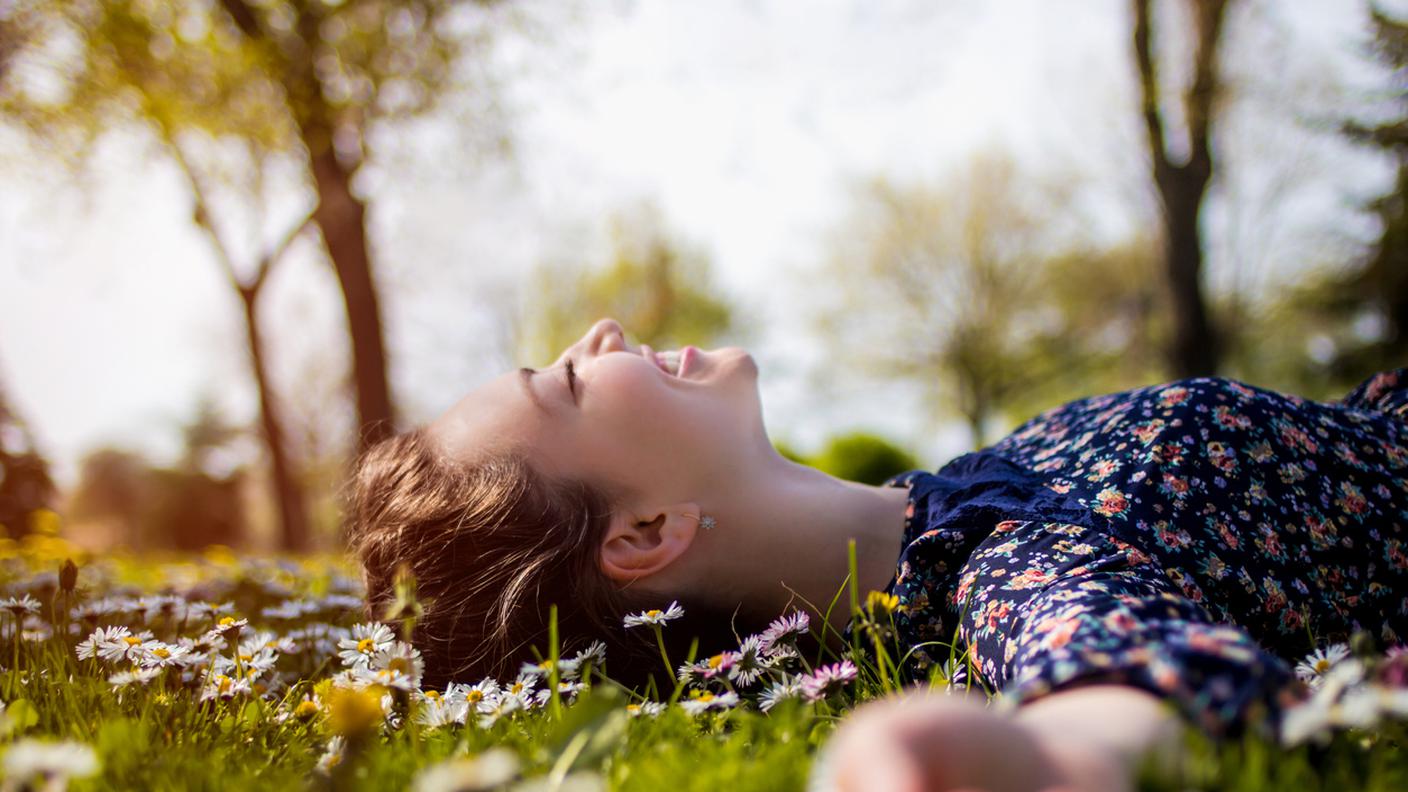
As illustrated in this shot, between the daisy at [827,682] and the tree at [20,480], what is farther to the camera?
the tree at [20,480]

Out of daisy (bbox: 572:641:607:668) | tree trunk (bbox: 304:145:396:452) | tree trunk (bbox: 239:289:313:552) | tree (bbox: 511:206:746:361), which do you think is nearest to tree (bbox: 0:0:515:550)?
tree trunk (bbox: 304:145:396:452)

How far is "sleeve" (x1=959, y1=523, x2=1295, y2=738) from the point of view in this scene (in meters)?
1.07

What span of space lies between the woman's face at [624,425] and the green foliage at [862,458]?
8.44 m

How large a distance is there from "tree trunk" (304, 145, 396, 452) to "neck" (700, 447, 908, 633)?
7.83 meters

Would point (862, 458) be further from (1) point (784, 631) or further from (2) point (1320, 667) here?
(2) point (1320, 667)

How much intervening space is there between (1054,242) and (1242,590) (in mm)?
25276

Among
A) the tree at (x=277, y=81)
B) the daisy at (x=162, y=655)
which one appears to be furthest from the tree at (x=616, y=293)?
the daisy at (x=162, y=655)

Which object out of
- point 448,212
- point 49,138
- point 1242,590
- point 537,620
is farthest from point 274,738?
point 448,212

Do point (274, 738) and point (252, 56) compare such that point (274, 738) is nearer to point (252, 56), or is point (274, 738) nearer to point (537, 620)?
point (537, 620)

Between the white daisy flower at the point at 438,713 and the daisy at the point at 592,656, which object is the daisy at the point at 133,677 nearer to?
the white daisy flower at the point at 438,713

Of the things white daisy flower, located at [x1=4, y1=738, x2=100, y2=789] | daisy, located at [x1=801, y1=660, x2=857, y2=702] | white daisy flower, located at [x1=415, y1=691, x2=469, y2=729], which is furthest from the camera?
white daisy flower, located at [x1=415, y1=691, x2=469, y2=729]

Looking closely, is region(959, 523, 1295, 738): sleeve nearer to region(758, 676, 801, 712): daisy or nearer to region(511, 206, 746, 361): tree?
region(758, 676, 801, 712): daisy

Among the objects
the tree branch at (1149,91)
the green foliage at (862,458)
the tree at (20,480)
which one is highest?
the tree branch at (1149,91)

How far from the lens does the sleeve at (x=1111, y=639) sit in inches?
42.0
